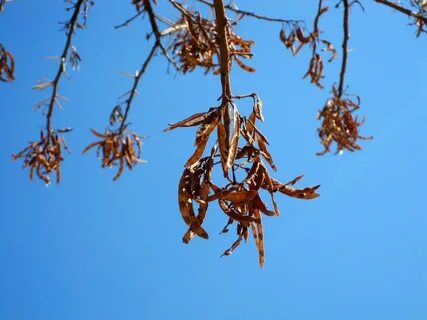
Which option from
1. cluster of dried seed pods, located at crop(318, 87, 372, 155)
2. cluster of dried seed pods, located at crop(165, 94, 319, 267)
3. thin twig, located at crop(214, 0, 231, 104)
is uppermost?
cluster of dried seed pods, located at crop(318, 87, 372, 155)

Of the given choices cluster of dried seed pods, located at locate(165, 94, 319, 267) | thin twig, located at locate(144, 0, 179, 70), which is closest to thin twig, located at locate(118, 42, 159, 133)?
thin twig, located at locate(144, 0, 179, 70)

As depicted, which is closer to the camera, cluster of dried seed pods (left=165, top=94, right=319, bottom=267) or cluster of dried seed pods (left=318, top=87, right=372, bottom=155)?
cluster of dried seed pods (left=165, top=94, right=319, bottom=267)


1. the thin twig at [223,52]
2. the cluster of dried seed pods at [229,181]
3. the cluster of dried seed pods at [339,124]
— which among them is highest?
the cluster of dried seed pods at [339,124]

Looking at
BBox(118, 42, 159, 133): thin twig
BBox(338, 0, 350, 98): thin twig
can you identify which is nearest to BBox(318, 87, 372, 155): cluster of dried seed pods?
BBox(338, 0, 350, 98): thin twig

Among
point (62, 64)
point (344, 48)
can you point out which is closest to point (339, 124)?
point (344, 48)

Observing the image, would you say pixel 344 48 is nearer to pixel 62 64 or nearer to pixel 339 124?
pixel 339 124

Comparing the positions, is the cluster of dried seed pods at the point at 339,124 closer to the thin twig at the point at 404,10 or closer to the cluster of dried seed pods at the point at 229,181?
the thin twig at the point at 404,10

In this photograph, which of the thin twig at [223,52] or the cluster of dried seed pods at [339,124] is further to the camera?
the cluster of dried seed pods at [339,124]

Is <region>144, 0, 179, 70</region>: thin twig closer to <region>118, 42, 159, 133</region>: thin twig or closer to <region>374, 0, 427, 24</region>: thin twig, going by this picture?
<region>118, 42, 159, 133</region>: thin twig

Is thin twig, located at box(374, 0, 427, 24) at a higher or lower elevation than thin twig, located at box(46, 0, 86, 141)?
lower

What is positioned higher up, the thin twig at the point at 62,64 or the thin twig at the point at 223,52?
the thin twig at the point at 62,64

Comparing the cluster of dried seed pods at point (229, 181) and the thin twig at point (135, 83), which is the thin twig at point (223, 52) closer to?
the cluster of dried seed pods at point (229, 181)

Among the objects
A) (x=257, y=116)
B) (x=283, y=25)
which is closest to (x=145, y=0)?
(x=283, y=25)

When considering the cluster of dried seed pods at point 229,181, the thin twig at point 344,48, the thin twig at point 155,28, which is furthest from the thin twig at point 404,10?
the cluster of dried seed pods at point 229,181
